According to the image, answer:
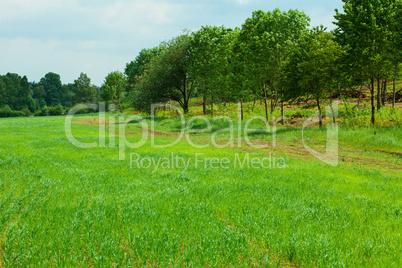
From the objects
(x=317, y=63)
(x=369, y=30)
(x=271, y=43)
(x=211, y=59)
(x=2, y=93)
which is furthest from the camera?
(x=2, y=93)

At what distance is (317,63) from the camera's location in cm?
2420

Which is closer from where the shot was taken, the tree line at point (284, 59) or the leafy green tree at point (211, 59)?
the tree line at point (284, 59)

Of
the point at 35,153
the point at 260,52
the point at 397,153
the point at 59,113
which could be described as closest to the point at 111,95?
the point at 59,113

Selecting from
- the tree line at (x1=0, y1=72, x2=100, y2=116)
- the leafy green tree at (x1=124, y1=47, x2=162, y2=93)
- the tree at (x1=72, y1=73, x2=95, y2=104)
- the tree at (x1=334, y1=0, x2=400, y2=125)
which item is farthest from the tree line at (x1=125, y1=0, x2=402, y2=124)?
the tree at (x1=72, y1=73, x2=95, y2=104)

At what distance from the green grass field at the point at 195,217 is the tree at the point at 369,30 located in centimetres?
1505

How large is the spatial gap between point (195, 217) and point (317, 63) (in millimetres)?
23465

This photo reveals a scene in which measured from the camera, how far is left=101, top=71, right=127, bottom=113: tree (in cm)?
8350

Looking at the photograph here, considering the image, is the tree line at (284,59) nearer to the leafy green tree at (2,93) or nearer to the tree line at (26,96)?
the tree line at (26,96)

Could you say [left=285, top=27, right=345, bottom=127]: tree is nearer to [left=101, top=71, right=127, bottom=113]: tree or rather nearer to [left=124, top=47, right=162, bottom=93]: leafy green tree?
[left=124, top=47, right=162, bottom=93]: leafy green tree

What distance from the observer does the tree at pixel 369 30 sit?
20.4 meters

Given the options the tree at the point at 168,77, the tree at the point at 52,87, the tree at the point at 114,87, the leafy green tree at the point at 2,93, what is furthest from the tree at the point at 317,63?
the tree at the point at 52,87

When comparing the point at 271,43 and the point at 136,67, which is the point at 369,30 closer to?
the point at 271,43

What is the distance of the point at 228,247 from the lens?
13.4 feet

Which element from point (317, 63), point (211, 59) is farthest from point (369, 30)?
point (211, 59)
